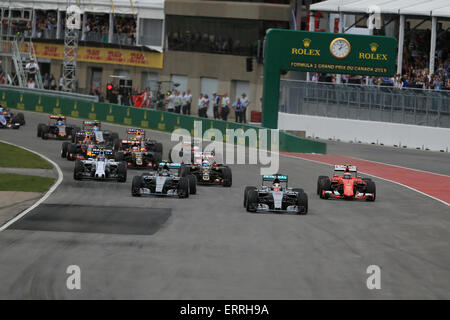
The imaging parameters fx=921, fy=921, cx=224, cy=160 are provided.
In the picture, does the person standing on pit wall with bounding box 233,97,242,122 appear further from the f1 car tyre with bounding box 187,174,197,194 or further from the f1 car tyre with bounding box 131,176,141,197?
the f1 car tyre with bounding box 131,176,141,197

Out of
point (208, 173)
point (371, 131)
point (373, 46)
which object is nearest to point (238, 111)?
point (371, 131)

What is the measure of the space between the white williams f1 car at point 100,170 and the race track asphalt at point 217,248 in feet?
0.99

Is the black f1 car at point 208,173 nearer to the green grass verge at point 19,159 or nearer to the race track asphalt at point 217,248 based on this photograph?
the race track asphalt at point 217,248

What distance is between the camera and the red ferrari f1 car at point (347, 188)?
24.6 metres

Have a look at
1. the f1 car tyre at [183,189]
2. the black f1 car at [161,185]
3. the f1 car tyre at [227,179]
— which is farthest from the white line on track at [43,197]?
the f1 car tyre at [227,179]

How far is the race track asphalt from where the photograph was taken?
1338cm

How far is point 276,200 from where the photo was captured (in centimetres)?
2194

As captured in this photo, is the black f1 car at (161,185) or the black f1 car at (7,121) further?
the black f1 car at (7,121)

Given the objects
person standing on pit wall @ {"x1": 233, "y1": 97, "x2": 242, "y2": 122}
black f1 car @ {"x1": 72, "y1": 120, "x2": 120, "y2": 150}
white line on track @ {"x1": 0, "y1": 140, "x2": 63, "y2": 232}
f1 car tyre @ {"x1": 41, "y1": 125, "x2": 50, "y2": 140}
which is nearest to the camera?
white line on track @ {"x1": 0, "y1": 140, "x2": 63, "y2": 232}

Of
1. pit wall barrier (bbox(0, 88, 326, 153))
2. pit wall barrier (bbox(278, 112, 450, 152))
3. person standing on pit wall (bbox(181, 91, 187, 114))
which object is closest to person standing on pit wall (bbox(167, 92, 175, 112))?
person standing on pit wall (bbox(181, 91, 187, 114))

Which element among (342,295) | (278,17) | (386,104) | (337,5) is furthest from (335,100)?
(342,295)

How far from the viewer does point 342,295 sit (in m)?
13.2

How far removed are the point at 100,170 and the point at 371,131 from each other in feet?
70.1

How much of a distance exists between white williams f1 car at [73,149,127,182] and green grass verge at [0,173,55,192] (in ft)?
2.75
